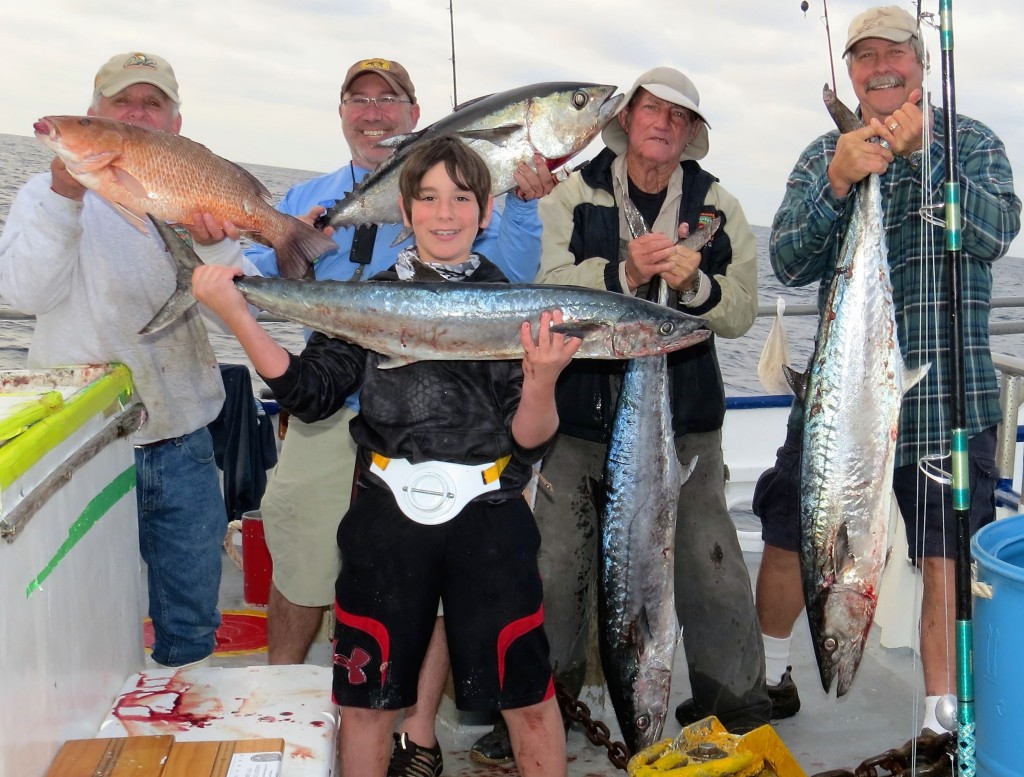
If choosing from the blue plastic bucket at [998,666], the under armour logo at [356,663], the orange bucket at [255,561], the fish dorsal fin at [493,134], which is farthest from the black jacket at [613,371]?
the orange bucket at [255,561]

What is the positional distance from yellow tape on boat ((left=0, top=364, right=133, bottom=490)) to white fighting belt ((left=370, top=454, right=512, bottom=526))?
774mm

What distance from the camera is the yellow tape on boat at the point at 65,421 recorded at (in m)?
2.02

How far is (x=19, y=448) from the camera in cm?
206

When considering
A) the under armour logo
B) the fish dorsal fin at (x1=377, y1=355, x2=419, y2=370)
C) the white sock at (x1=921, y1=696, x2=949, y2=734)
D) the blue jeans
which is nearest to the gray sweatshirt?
the blue jeans

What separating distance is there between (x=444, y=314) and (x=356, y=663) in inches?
→ 37.3

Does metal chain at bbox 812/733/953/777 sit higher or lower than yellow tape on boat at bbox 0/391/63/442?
lower

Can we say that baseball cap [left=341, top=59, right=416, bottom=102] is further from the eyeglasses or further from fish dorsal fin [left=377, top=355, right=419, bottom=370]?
fish dorsal fin [left=377, top=355, right=419, bottom=370]

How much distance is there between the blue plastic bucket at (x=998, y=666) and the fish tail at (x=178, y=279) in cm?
218

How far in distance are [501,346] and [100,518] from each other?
113 centimetres

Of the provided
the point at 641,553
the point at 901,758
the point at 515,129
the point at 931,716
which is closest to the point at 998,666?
the point at 901,758

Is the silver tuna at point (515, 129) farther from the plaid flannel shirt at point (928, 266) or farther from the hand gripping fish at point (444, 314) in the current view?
the plaid flannel shirt at point (928, 266)

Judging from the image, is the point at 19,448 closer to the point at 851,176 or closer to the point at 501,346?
the point at 501,346

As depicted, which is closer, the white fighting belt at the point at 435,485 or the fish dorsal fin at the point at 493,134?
the white fighting belt at the point at 435,485

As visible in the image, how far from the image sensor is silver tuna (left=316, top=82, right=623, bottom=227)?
10.2 ft
